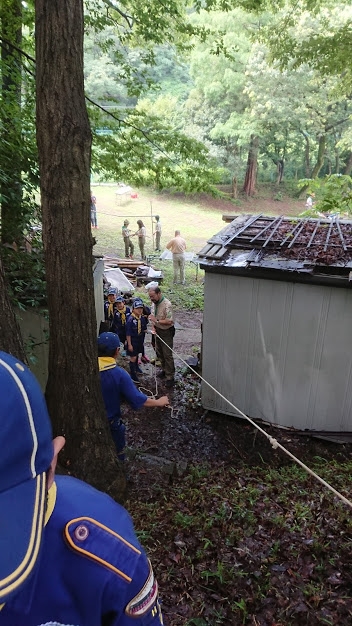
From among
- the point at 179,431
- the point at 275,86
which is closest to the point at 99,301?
the point at 179,431

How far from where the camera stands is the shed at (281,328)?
589 centimetres

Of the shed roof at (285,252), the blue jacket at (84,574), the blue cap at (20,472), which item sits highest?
the blue cap at (20,472)

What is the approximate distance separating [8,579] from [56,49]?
3.65m

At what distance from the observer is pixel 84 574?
43.9 inches

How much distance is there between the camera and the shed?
19.3 ft

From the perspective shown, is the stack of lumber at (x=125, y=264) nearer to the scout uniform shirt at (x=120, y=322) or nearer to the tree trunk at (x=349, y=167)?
the scout uniform shirt at (x=120, y=322)

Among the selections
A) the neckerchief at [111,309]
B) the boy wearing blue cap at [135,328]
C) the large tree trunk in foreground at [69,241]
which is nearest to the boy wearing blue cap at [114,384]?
the large tree trunk in foreground at [69,241]

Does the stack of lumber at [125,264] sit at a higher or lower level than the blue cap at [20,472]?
lower

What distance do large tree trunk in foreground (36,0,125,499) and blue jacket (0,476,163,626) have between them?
2.45m

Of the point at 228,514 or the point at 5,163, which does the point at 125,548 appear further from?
the point at 5,163

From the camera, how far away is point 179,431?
22.5ft

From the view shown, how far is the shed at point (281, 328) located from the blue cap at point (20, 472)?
521 cm

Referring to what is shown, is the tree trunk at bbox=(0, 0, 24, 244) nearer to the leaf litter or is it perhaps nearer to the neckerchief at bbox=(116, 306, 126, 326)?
the neckerchief at bbox=(116, 306, 126, 326)

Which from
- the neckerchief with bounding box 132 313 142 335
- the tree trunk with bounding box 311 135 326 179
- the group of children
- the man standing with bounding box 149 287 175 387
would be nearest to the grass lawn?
the tree trunk with bounding box 311 135 326 179
